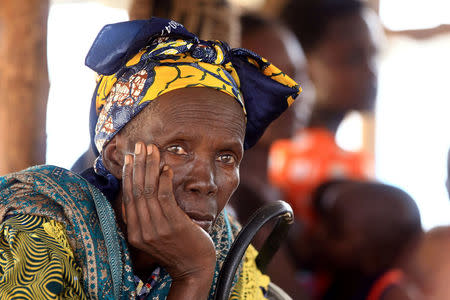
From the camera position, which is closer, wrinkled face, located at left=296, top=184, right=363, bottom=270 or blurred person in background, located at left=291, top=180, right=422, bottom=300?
blurred person in background, located at left=291, top=180, right=422, bottom=300

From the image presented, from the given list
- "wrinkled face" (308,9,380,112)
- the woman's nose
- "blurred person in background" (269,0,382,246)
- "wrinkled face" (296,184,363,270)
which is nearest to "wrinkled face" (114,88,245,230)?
the woman's nose

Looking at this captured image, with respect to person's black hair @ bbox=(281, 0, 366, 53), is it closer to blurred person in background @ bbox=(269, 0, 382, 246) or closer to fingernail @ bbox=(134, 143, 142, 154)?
blurred person in background @ bbox=(269, 0, 382, 246)

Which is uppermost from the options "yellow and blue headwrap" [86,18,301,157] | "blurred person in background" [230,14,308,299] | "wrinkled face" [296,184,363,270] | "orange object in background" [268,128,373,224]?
"yellow and blue headwrap" [86,18,301,157]

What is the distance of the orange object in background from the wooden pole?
214cm

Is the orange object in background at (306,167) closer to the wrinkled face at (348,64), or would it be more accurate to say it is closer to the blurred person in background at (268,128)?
the wrinkled face at (348,64)

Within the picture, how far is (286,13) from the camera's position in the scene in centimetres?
465

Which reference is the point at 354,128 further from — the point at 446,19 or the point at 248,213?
the point at 248,213

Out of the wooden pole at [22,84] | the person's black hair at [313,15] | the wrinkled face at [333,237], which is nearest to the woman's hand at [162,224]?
the wooden pole at [22,84]

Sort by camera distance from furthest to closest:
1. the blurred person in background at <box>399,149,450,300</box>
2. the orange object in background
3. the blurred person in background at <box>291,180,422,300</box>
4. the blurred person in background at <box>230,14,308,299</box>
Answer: the orange object in background < the blurred person in background at <box>291,180,422,300</box> < the blurred person in background at <box>399,149,450,300</box> < the blurred person in background at <box>230,14,308,299</box>

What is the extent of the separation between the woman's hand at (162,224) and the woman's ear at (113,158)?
4.8 inches

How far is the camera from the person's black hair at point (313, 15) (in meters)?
4.30

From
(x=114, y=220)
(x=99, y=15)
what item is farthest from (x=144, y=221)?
(x=99, y=15)

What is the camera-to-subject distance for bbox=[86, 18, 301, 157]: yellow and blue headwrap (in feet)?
4.63

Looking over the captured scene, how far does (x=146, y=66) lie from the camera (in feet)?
4.75
